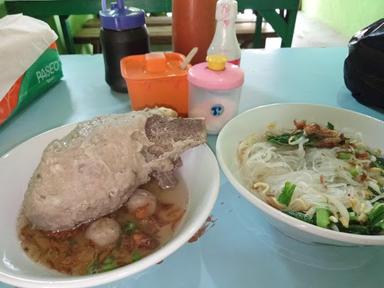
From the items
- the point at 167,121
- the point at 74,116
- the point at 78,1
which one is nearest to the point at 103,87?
the point at 74,116

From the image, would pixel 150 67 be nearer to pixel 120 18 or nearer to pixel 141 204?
pixel 120 18

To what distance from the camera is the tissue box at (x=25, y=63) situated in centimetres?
81

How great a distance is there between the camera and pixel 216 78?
686mm

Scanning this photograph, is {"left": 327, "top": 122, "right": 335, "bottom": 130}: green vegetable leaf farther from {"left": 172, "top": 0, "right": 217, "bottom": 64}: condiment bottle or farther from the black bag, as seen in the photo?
{"left": 172, "top": 0, "right": 217, "bottom": 64}: condiment bottle

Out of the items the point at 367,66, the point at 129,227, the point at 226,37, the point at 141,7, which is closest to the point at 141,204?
the point at 129,227

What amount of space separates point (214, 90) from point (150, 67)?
176mm

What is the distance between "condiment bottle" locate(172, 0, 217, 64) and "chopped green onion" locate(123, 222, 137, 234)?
1.96ft

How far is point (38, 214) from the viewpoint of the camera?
0.50 m

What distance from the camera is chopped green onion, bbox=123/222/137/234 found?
0.53m

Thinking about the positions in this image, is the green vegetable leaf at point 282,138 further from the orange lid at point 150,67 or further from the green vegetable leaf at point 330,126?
the orange lid at point 150,67

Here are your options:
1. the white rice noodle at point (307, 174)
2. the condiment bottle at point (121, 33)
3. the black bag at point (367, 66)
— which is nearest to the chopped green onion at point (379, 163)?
the white rice noodle at point (307, 174)

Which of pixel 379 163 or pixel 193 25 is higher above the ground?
pixel 193 25

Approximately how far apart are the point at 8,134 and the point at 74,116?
17cm

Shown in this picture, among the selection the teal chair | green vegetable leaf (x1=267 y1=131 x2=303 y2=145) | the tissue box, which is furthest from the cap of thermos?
the teal chair
